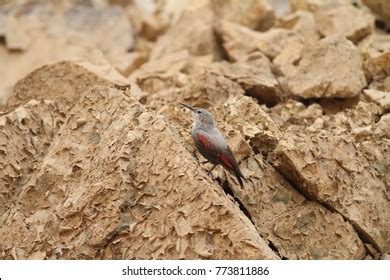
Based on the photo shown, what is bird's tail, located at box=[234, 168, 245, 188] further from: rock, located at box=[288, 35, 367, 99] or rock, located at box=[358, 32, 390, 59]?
rock, located at box=[358, 32, 390, 59]

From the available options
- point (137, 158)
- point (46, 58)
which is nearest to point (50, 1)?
point (46, 58)

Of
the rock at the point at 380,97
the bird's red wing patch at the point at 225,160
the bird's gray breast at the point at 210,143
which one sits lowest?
the rock at the point at 380,97

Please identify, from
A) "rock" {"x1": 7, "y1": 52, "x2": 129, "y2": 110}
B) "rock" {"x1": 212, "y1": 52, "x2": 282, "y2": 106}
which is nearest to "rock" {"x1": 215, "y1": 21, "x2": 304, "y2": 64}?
"rock" {"x1": 212, "y1": 52, "x2": 282, "y2": 106}

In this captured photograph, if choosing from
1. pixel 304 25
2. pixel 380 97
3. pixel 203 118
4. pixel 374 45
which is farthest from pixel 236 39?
pixel 203 118

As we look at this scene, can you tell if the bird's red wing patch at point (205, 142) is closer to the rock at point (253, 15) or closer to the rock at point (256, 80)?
the rock at point (256, 80)

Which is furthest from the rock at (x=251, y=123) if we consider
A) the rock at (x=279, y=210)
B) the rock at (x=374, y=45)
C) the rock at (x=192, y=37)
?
the rock at (x=192, y=37)

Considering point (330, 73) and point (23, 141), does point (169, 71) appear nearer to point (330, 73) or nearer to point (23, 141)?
point (330, 73)
